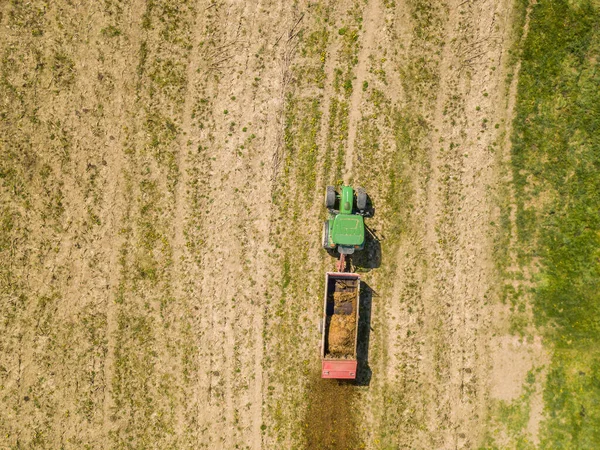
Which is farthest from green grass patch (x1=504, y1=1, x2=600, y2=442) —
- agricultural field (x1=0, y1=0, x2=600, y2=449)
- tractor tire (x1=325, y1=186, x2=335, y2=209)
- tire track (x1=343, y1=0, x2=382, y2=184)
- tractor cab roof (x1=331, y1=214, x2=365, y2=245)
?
tractor tire (x1=325, y1=186, x2=335, y2=209)

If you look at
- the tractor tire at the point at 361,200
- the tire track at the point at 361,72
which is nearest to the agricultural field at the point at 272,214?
the tire track at the point at 361,72

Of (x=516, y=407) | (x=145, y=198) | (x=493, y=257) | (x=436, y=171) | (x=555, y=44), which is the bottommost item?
(x=516, y=407)

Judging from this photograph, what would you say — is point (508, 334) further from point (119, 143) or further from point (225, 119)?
point (119, 143)

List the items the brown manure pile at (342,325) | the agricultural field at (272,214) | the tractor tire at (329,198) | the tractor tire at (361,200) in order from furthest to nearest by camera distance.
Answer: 1. the agricultural field at (272,214)
2. the tractor tire at (329,198)
3. the tractor tire at (361,200)
4. the brown manure pile at (342,325)

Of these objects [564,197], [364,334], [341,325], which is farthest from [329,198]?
[564,197]

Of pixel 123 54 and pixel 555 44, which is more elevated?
pixel 555 44

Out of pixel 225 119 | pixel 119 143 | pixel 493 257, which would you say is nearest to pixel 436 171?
pixel 493 257

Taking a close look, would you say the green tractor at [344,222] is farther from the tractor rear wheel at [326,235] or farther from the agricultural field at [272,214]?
the agricultural field at [272,214]
